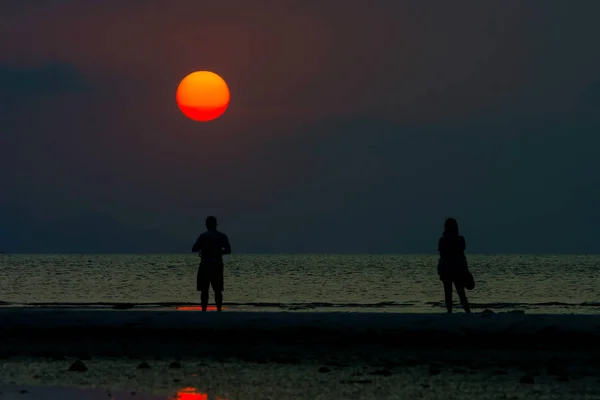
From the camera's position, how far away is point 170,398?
11039 mm

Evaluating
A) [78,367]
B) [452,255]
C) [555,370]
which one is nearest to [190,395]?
[78,367]

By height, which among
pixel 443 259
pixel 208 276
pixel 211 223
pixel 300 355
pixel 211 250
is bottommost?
pixel 300 355

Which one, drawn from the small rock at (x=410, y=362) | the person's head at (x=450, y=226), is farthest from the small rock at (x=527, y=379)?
the person's head at (x=450, y=226)

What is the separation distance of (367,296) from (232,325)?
39.9 metres

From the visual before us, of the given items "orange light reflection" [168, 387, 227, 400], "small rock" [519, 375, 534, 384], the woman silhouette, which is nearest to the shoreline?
the woman silhouette

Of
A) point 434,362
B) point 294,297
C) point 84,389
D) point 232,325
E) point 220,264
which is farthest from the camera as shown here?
point 294,297

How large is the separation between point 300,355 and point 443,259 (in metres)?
6.84

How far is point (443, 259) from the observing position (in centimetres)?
2106

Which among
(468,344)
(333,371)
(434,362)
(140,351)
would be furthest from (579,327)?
(140,351)

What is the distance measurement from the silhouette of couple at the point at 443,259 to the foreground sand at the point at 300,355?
224cm

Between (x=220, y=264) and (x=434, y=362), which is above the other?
(x=220, y=264)

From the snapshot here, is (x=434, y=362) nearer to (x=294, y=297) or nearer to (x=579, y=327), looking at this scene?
(x=579, y=327)

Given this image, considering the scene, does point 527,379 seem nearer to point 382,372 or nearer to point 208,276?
point 382,372

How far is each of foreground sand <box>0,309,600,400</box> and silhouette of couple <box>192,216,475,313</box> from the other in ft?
7.34
